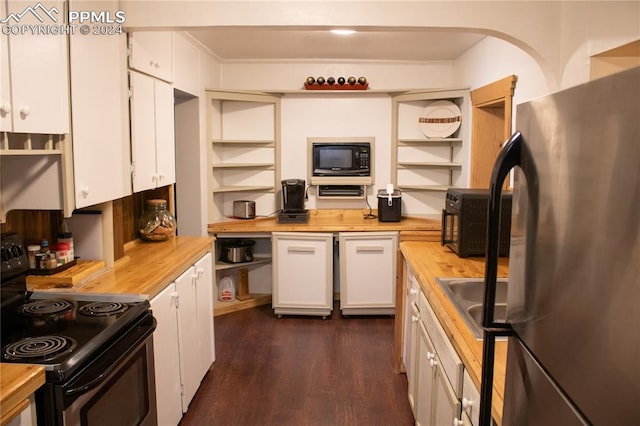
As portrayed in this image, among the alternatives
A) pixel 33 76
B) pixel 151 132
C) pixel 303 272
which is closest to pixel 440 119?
pixel 303 272

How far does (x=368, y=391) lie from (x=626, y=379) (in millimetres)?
2773

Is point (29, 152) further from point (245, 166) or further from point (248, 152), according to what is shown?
point (248, 152)

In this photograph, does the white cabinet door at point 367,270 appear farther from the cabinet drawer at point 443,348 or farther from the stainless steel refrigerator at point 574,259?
the stainless steel refrigerator at point 574,259

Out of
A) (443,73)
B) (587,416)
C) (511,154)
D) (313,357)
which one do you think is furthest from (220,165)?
(587,416)

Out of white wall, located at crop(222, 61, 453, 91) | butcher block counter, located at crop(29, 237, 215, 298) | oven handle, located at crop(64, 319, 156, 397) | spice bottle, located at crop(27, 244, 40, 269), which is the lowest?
oven handle, located at crop(64, 319, 156, 397)

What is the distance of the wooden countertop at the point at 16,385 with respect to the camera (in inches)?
49.8

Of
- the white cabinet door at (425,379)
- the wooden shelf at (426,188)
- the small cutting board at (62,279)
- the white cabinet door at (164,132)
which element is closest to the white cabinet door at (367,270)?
the wooden shelf at (426,188)

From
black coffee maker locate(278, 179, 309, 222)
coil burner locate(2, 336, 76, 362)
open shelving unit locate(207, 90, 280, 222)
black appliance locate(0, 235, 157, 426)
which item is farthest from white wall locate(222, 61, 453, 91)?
coil burner locate(2, 336, 76, 362)

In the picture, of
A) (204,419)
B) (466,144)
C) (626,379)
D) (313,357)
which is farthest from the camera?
(466,144)

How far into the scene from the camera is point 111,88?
2420 mm

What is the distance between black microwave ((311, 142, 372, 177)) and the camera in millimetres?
4965

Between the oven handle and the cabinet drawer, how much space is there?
3.81 feet

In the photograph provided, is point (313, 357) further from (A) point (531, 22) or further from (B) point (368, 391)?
(A) point (531, 22)

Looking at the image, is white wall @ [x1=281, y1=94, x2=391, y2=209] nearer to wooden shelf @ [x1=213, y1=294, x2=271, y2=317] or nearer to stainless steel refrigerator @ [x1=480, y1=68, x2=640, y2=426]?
wooden shelf @ [x1=213, y1=294, x2=271, y2=317]
